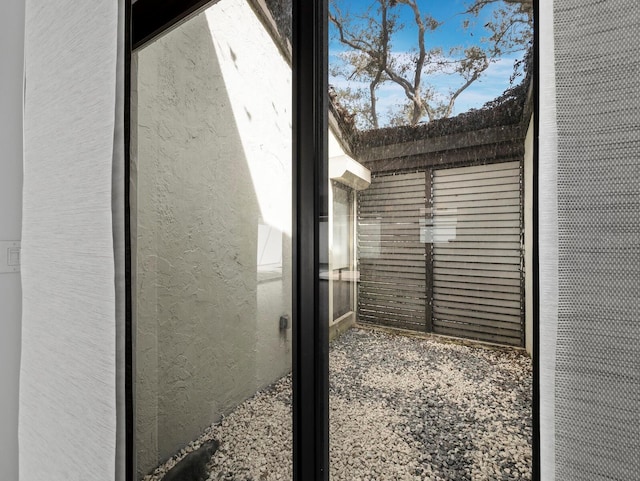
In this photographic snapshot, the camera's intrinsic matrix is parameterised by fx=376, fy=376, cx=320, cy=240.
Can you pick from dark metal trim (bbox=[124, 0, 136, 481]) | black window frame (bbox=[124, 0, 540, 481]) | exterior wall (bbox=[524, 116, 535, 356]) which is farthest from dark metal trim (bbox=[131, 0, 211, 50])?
exterior wall (bbox=[524, 116, 535, 356])

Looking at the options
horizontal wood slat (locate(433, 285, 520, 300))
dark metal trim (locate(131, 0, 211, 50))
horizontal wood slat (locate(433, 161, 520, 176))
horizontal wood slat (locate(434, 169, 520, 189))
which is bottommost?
horizontal wood slat (locate(433, 285, 520, 300))

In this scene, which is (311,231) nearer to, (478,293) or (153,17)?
(478,293)

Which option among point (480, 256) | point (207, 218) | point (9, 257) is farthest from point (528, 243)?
point (9, 257)

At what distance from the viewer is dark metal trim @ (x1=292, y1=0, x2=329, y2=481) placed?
0.95 meters

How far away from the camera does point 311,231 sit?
0.95m

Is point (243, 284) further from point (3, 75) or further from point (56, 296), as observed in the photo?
point (3, 75)

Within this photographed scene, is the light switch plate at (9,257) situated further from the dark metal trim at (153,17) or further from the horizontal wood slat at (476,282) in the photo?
the horizontal wood slat at (476,282)

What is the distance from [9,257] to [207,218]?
0.87 meters

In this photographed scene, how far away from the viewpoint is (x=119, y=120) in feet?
3.14

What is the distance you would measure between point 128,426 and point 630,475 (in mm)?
1158

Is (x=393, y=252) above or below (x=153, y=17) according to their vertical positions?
below

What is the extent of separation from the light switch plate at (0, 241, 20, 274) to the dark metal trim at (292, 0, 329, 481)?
3.92 ft

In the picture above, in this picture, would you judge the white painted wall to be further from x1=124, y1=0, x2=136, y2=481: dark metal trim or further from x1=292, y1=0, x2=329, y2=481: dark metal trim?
x1=292, y1=0, x2=329, y2=481: dark metal trim

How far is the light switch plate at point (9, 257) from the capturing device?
4.60 ft
